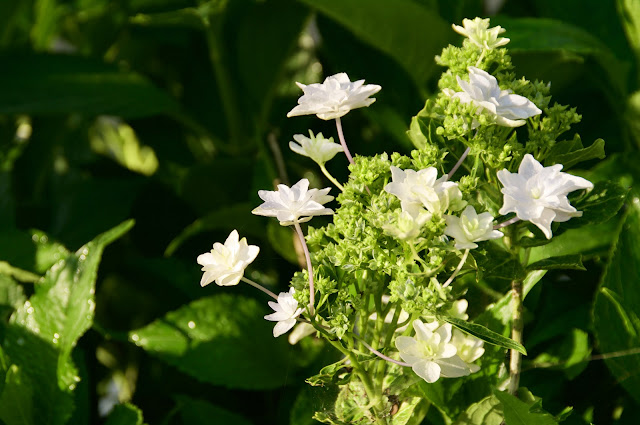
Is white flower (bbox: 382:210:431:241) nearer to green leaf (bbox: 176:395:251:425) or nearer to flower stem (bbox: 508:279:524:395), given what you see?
flower stem (bbox: 508:279:524:395)

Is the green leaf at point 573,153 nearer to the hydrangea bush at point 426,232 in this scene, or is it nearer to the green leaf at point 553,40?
the hydrangea bush at point 426,232

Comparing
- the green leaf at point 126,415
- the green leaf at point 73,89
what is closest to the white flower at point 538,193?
the green leaf at point 126,415

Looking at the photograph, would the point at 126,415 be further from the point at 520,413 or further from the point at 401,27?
the point at 401,27

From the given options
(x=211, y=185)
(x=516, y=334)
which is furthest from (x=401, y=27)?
(x=516, y=334)

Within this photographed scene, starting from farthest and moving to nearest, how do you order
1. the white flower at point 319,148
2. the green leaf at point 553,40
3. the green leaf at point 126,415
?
the green leaf at point 553,40, the green leaf at point 126,415, the white flower at point 319,148

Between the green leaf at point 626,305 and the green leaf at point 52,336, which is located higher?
the green leaf at point 626,305

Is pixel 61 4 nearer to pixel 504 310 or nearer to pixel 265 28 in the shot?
pixel 265 28

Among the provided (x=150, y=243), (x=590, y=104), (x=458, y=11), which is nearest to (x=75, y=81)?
(x=150, y=243)

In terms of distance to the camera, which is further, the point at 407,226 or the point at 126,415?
the point at 126,415
